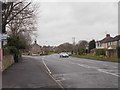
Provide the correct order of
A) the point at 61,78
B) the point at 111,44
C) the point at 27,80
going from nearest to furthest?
the point at 27,80, the point at 61,78, the point at 111,44

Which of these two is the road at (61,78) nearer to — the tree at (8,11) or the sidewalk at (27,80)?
the sidewalk at (27,80)

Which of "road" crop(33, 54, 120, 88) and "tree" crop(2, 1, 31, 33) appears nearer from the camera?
"road" crop(33, 54, 120, 88)

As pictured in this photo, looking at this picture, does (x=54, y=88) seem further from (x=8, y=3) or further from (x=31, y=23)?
(x=31, y=23)

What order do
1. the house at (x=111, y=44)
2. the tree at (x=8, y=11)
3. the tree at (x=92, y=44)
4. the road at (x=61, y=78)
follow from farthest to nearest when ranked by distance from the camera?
the tree at (x=92, y=44)
the house at (x=111, y=44)
the tree at (x=8, y=11)
the road at (x=61, y=78)

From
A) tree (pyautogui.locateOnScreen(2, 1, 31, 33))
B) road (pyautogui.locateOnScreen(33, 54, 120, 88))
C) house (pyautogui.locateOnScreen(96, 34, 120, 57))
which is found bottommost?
road (pyautogui.locateOnScreen(33, 54, 120, 88))

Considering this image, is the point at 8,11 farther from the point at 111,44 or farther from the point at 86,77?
the point at 111,44

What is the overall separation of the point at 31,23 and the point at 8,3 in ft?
28.1

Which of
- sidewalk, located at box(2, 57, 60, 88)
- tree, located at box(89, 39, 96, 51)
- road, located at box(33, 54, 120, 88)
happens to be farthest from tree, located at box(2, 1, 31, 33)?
tree, located at box(89, 39, 96, 51)

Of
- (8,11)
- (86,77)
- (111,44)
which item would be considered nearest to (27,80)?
(86,77)

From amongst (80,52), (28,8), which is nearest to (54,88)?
(28,8)

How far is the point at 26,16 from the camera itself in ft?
134

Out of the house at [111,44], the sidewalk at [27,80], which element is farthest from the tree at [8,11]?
the house at [111,44]

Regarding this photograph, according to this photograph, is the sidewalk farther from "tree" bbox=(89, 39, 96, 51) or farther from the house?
"tree" bbox=(89, 39, 96, 51)

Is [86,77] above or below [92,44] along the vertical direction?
below
